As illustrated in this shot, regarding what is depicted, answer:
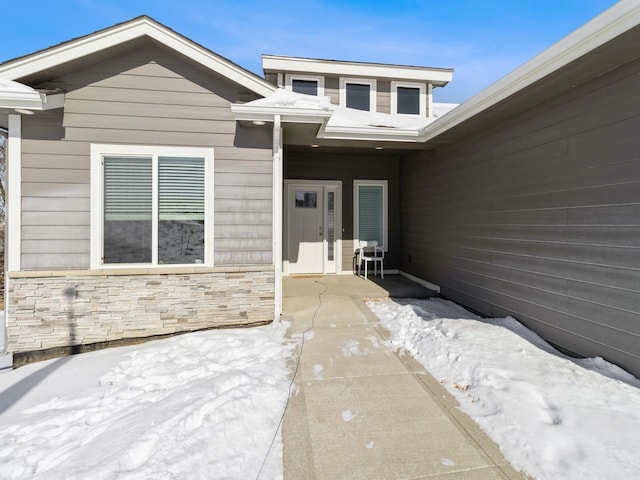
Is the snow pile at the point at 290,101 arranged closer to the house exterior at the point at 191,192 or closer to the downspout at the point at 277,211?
the house exterior at the point at 191,192

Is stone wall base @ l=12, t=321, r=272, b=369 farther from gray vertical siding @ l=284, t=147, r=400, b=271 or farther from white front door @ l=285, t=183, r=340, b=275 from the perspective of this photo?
gray vertical siding @ l=284, t=147, r=400, b=271

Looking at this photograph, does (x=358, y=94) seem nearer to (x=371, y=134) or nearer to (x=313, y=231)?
(x=371, y=134)

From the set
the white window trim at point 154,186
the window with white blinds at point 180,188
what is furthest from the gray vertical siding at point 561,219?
the window with white blinds at point 180,188

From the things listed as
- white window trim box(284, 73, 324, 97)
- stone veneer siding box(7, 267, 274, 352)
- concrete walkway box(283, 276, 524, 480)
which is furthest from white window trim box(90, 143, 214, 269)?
white window trim box(284, 73, 324, 97)

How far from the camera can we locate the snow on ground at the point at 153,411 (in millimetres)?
2041

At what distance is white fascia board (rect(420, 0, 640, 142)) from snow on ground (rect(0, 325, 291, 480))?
12.1ft

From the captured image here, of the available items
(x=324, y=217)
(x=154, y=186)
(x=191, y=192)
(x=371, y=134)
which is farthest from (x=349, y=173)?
(x=154, y=186)

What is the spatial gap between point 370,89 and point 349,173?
105 inches

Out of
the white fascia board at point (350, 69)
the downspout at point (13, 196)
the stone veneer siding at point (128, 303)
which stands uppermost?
the white fascia board at point (350, 69)

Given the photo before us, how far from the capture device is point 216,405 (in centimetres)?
252

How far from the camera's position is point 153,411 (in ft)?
8.58

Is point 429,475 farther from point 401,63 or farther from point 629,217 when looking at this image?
point 401,63

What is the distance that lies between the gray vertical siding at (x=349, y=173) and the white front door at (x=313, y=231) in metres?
0.23

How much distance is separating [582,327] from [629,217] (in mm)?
1146
